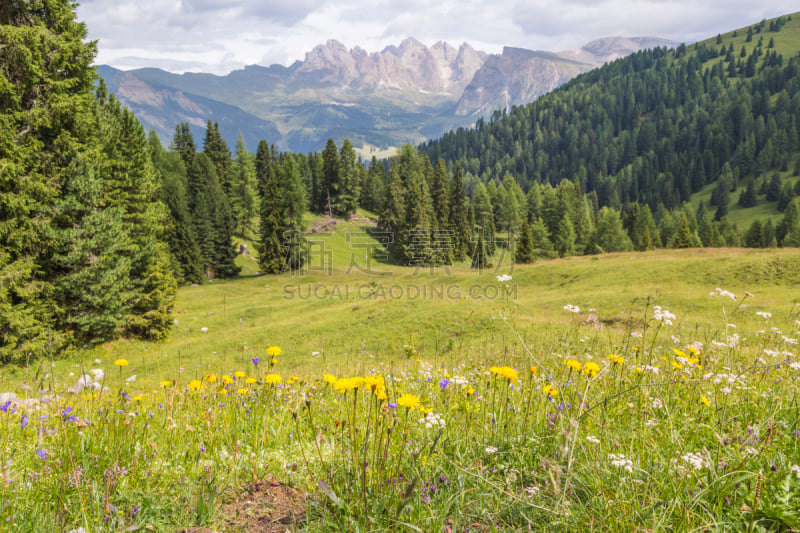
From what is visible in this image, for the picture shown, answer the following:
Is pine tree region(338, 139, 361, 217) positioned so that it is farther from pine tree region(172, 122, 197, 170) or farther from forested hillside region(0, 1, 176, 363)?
forested hillside region(0, 1, 176, 363)

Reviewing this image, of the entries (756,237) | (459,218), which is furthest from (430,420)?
(756,237)

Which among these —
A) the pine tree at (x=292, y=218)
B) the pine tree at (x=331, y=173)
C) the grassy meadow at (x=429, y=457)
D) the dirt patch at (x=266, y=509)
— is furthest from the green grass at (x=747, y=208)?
the dirt patch at (x=266, y=509)

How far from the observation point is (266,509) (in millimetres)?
2252

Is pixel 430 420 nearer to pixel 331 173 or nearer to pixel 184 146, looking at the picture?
pixel 184 146

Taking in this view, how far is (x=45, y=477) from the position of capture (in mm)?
2328

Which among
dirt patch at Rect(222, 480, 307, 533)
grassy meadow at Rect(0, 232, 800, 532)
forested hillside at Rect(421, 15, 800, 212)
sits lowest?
dirt patch at Rect(222, 480, 307, 533)

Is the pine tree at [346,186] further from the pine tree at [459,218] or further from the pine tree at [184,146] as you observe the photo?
the pine tree at [184,146]

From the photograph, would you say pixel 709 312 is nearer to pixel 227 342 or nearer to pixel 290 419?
pixel 290 419

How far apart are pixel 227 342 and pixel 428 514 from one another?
23063 mm

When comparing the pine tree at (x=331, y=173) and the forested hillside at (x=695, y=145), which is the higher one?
the forested hillside at (x=695, y=145)

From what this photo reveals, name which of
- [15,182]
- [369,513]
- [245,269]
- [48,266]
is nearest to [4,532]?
[369,513]

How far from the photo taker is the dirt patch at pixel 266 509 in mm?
2107

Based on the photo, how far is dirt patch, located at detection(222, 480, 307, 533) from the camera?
2.11m

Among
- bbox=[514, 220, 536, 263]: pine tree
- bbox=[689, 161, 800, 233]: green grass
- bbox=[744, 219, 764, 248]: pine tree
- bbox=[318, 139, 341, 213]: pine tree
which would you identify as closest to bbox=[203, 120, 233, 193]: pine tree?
bbox=[318, 139, 341, 213]: pine tree
